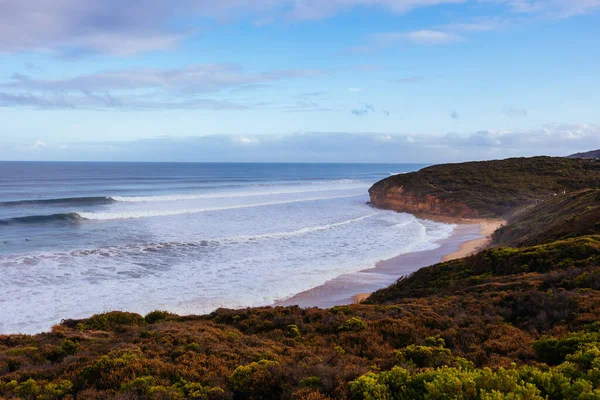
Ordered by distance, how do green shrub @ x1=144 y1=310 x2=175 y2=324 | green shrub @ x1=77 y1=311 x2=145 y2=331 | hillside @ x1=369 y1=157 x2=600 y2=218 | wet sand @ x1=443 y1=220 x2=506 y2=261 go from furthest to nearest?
hillside @ x1=369 y1=157 x2=600 y2=218, wet sand @ x1=443 y1=220 x2=506 y2=261, green shrub @ x1=144 y1=310 x2=175 y2=324, green shrub @ x1=77 y1=311 x2=145 y2=331

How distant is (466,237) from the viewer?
32.1 meters

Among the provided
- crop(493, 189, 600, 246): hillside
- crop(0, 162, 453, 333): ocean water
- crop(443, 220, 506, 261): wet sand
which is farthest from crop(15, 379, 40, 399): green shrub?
crop(443, 220, 506, 261): wet sand

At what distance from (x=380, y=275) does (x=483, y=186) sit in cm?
3610

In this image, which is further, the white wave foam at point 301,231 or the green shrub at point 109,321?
the white wave foam at point 301,231

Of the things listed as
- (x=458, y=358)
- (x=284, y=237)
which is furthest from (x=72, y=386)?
(x=284, y=237)

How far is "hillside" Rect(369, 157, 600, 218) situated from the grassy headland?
33.1m

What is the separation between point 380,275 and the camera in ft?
67.3

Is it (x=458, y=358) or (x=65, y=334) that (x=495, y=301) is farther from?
(x=65, y=334)

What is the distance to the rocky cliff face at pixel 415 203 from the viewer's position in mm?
45963

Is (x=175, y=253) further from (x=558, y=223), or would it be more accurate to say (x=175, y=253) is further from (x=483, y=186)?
(x=483, y=186)

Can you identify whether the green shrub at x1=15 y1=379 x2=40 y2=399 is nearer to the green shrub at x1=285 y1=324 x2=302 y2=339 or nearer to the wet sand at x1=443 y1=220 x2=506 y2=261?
the green shrub at x1=285 y1=324 x2=302 y2=339

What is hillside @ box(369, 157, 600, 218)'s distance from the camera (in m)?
46.5

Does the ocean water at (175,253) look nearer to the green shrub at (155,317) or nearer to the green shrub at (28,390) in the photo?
the green shrub at (155,317)

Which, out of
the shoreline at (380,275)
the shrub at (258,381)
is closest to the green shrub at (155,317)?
the shrub at (258,381)
